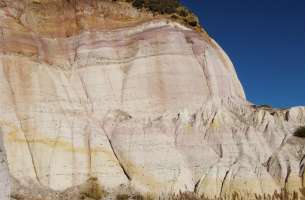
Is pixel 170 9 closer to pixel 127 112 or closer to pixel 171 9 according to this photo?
pixel 171 9

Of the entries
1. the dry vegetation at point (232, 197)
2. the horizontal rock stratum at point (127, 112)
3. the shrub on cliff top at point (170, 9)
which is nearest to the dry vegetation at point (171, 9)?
the shrub on cliff top at point (170, 9)

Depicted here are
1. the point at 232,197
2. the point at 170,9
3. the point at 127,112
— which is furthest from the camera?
the point at 170,9

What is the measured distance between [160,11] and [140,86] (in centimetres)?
729

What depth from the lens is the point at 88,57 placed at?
3297 cm

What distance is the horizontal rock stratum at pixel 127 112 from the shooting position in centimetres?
2692

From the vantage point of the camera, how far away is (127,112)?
30.8 metres

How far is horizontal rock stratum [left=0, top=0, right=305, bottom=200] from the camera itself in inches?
1060

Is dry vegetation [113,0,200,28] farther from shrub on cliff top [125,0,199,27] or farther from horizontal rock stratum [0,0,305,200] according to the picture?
horizontal rock stratum [0,0,305,200]

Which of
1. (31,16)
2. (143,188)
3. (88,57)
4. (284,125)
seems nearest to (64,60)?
(88,57)

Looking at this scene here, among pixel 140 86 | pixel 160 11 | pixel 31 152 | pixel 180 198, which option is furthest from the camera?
pixel 160 11

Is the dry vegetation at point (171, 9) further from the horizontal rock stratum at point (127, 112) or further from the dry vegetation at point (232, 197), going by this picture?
the dry vegetation at point (232, 197)

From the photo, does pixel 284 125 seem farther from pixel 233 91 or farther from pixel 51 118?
Answer: pixel 51 118

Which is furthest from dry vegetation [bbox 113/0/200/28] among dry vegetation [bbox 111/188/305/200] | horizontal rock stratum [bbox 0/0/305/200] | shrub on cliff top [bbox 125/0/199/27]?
dry vegetation [bbox 111/188/305/200]

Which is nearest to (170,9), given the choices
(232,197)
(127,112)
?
(127,112)
